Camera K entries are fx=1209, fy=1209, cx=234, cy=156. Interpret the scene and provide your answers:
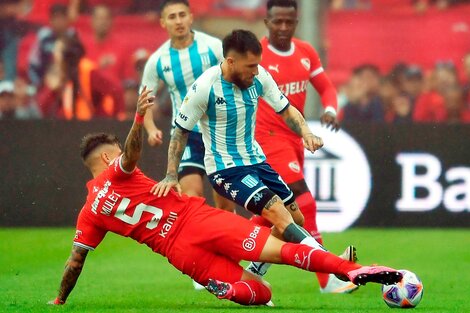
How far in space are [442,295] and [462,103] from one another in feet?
26.1

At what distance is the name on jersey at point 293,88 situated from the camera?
10.6 metres

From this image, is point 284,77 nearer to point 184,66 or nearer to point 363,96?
point 184,66

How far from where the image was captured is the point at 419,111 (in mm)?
17234

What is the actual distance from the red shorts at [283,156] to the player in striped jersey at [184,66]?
645 millimetres

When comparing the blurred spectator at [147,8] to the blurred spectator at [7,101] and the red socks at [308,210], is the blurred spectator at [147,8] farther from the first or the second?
the red socks at [308,210]

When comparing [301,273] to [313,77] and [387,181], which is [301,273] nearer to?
[313,77]

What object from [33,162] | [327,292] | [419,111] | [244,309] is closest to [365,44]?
[419,111]

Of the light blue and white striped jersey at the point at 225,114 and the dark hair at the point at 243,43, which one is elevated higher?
the dark hair at the point at 243,43

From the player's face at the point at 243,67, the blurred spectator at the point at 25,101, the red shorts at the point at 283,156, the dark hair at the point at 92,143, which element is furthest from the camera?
the blurred spectator at the point at 25,101

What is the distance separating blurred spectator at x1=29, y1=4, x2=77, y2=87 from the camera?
670 inches

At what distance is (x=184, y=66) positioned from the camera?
1090cm

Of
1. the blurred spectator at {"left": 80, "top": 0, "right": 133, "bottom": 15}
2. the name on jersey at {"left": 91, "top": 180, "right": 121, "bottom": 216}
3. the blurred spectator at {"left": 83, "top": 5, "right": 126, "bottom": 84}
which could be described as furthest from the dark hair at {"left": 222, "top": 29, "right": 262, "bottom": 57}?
the blurred spectator at {"left": 80, "top": 0, "right": 133, "bottom": 15}

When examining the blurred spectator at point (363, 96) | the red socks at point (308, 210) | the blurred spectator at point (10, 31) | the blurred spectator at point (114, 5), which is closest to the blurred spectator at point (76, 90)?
the blurred spectator at point (10, 31)

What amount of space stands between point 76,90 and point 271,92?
801 cm
